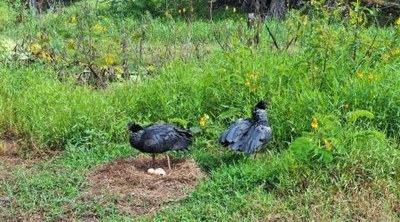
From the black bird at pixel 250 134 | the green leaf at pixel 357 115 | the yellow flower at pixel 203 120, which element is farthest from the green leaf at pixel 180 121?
the green leaf at pixel 357 115

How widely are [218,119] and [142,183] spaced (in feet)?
4.26

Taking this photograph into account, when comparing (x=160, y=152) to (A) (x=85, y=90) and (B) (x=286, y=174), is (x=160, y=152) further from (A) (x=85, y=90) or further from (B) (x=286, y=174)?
(A) (x=85, y=90)

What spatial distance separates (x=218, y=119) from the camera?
5.81 meters

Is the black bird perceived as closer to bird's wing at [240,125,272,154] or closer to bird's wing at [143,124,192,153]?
bird's wing at [240,125,272,154]

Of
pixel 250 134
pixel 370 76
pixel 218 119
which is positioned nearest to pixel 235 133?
pixel 250 134

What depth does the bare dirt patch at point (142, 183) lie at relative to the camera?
177 inches

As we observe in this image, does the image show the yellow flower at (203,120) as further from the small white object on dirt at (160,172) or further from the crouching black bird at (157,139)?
the small white object on dirt at (160,172)

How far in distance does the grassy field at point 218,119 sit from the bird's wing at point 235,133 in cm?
22

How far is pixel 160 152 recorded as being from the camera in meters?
4.93

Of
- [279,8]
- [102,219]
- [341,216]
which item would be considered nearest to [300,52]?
[341,216]

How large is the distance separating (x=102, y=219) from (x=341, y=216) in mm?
1651

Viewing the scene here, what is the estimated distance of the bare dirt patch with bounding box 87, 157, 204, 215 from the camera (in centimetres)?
450

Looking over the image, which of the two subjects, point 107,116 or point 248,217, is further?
point 107,116

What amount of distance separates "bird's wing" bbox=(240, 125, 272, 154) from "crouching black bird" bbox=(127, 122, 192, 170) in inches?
21.1
